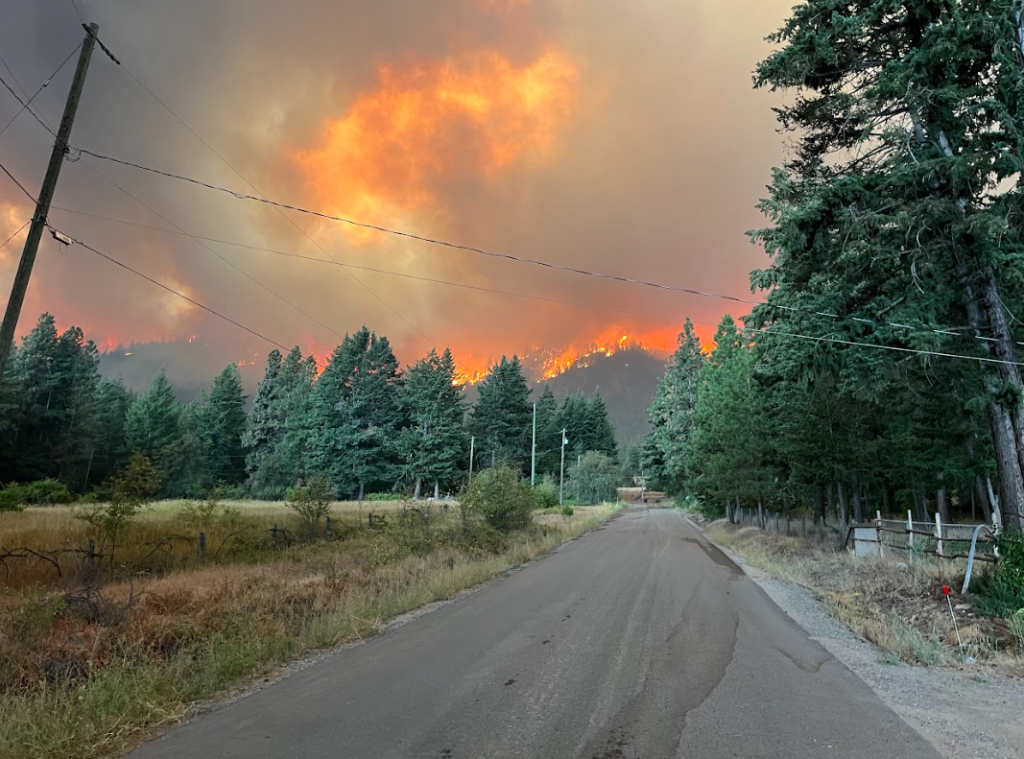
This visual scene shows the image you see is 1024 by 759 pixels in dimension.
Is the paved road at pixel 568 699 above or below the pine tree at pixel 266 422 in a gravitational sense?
below

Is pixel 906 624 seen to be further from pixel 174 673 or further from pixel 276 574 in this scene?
pixel 276 574

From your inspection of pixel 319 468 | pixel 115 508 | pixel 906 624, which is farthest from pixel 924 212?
pixel 319 468

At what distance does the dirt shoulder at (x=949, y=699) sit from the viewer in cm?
450

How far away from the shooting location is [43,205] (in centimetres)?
847

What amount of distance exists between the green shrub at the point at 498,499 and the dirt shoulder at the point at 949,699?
15314 mm

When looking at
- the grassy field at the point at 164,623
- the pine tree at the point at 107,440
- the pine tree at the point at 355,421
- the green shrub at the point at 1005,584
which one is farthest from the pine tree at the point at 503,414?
the green shrub at the point at 1005,584

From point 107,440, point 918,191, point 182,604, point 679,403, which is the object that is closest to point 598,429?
point 679,403

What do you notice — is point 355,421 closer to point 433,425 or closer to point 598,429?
point 433,425

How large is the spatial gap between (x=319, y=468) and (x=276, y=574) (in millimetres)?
54442

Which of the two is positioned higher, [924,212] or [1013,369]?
[924,212]

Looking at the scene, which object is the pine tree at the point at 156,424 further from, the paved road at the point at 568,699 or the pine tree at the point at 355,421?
the paved road at the point at 568,699

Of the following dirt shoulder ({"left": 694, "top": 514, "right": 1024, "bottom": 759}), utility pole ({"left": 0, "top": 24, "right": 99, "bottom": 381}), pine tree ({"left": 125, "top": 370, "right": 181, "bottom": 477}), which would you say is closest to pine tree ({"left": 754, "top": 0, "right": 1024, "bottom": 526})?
dirt shoulder ({"left": 694, "top": 514, "right": 1024, "bottom": 759})

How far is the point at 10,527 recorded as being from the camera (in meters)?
17.0

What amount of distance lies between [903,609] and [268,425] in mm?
71879
